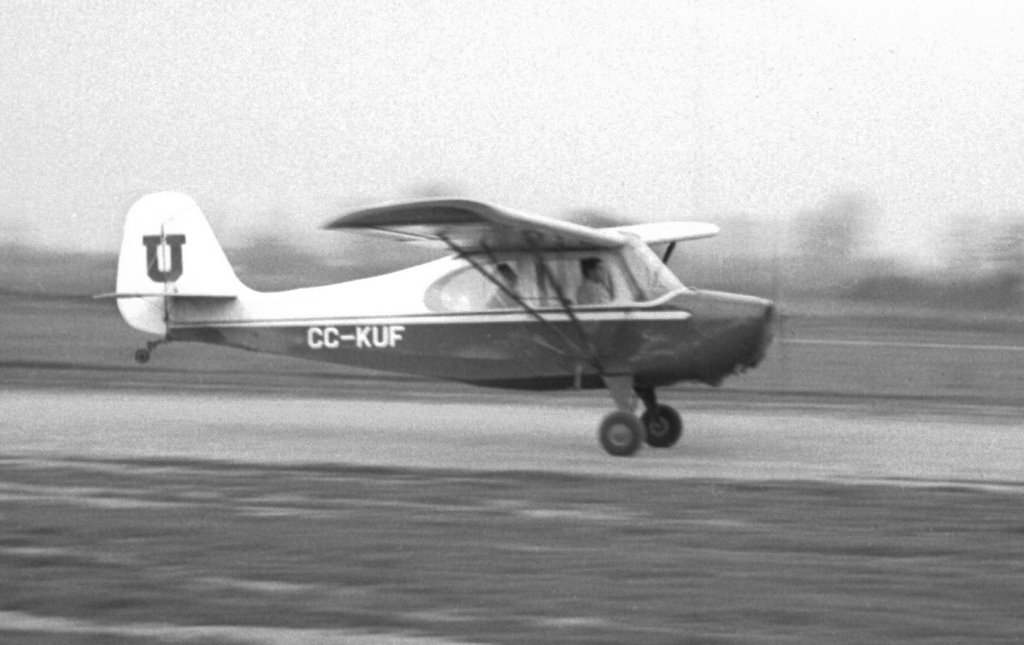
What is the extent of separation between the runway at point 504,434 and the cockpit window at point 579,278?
1493 millimetres

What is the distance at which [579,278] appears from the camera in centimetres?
1631

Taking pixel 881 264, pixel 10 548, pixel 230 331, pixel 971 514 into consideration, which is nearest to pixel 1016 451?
pixel 971 514

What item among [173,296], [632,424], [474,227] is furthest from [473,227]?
[173,296]

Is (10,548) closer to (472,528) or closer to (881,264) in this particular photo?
(472,528)

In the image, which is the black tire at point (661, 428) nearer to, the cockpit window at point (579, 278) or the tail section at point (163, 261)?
the cockpit window at point (579, 278)

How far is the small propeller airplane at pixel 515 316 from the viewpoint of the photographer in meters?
15.7

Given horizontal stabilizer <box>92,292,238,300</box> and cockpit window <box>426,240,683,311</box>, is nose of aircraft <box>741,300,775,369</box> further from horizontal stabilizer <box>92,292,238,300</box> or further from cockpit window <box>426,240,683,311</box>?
horizontal stabilizer <box>92,292,238,300</box>

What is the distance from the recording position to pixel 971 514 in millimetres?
11711

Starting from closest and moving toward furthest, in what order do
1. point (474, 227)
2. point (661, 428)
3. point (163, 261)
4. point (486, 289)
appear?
point (474, 227)
point (661, 428)
point (486, 289)
point (163, 261)

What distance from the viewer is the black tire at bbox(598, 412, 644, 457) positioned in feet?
50.8

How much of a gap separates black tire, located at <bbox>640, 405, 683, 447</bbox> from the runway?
0.58 feet

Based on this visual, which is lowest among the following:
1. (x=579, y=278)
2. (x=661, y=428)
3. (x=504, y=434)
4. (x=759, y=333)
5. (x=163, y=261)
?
(x=504, y=434)

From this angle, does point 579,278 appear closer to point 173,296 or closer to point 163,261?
point 173,296

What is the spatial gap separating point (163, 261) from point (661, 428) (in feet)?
19.8
